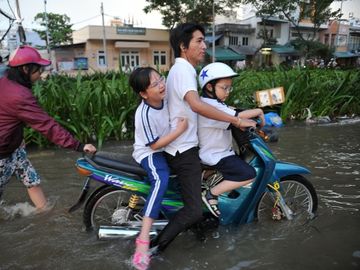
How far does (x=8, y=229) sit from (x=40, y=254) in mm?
621

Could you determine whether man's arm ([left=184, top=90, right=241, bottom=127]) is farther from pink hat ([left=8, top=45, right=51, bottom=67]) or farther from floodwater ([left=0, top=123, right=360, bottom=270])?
pink hat ([left=8, top=45, right=51, bottom=67])

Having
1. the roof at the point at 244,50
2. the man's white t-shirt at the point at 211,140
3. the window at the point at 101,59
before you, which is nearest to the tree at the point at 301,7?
the roof at the point at 244,50

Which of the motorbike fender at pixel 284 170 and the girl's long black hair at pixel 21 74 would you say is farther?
the motorbike fender at pixel 284 170

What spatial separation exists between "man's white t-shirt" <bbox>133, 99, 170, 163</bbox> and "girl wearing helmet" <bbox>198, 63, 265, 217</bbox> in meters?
0.31

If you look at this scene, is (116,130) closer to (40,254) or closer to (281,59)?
(40,254)

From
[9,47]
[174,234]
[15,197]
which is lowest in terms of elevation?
[15,197]

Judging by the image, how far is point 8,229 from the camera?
119 inches

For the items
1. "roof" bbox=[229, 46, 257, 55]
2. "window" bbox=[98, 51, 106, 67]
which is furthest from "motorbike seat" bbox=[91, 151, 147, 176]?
"roof" bbox=[229, 46, 257, 55]

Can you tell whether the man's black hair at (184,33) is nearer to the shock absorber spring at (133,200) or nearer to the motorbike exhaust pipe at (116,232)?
the shock absorber spring at (133,200)

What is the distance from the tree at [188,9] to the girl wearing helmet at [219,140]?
23871 mm

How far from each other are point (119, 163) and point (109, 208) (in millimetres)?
570

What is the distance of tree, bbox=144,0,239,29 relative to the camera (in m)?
24.9

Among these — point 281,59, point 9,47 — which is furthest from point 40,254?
point 281,59

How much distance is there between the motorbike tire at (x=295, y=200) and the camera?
290 centimetres
